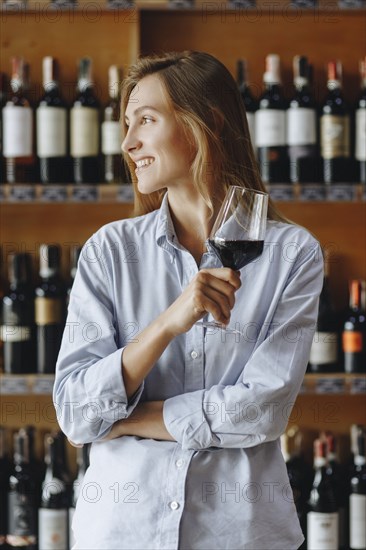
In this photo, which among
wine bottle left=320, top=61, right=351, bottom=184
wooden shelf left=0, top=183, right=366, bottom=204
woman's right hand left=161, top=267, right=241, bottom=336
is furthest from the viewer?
wine bottle left=320, top=61, right=351, bottom=184

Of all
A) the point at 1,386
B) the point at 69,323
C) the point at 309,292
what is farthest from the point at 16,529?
the point at 309,292

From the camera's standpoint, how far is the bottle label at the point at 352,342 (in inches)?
82.1

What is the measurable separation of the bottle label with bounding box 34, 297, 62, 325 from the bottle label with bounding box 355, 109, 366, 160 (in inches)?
33.4

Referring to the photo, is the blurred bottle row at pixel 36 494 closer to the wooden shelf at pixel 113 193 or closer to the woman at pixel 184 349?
the wooden shelf at pixel 113 193

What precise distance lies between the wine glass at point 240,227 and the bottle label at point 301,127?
1.00 metres

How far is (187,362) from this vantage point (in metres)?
1.15

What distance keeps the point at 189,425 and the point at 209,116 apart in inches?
18.1

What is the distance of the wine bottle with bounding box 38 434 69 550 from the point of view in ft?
6.72

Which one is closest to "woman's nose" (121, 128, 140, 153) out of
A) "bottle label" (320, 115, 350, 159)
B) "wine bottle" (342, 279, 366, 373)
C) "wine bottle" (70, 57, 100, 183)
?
"wine bottle" (70, 57, 100, 183)

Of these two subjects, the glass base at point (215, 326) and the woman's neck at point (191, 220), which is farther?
the woman's neck at point (191, 220)

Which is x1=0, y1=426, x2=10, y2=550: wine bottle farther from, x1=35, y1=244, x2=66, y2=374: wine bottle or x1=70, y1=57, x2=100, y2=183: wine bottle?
x1=70, y1=57, x2=100, y2=183: wine bottle

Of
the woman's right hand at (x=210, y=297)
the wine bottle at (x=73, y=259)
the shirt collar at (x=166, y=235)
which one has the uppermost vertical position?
the shirt collar at (x=166, y=235)

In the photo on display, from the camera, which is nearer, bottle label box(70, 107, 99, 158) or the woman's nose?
the woman's nose

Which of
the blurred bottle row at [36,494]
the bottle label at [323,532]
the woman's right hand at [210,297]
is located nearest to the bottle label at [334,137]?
the bottle label at [323,532]
